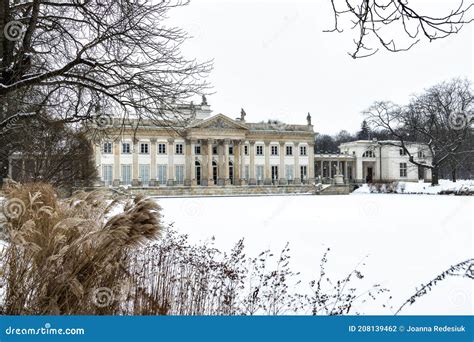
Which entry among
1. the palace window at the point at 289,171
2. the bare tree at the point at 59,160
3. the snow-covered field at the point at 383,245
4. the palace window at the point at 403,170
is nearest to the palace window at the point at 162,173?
the palace window at the point at 289,171

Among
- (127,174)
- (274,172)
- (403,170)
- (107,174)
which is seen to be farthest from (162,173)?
(403,170)

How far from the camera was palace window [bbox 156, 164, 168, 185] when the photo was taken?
48.7 meters

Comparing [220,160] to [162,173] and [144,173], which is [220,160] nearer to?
[162,173]

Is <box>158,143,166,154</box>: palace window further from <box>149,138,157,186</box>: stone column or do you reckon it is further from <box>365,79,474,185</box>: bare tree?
<box>365,79,474,185</box>: bare tree

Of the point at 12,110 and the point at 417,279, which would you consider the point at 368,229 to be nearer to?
the point at 417,279

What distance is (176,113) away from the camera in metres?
7.45

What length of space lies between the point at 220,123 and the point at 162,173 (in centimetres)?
810

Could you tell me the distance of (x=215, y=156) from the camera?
5119 centimetres

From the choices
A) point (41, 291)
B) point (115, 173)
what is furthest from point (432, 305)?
point (115, 173)

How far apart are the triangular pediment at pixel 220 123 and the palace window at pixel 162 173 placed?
579cm

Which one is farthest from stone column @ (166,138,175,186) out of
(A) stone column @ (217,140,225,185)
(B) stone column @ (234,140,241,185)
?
(B) stone column @ (234,140,241,185)

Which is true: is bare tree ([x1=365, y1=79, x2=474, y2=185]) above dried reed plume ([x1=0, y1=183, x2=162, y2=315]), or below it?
above

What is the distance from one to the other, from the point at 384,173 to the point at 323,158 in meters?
7.97

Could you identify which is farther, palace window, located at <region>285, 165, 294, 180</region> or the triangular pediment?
palace window, located at <region>285, 165, 294, 180</region>
